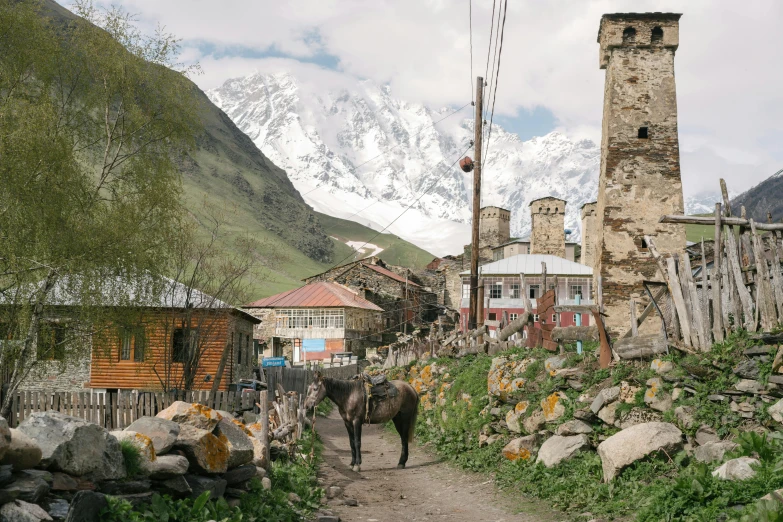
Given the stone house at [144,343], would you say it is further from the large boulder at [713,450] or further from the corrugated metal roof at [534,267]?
the corrugated metal roof at [534,267]

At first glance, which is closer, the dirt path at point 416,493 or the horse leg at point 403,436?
the dirt path at point 416,493

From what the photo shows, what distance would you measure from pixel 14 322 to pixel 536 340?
477 inches

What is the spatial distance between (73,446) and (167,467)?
4.03 feet

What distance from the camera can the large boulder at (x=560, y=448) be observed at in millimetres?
10883

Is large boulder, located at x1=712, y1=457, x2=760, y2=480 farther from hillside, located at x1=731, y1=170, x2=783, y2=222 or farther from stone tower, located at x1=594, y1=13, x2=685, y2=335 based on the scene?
hillside, located at x1=731, y1=170, x2=783, y2=222

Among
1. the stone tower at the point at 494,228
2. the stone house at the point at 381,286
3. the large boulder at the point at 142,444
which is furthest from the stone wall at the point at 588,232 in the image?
the large boulder at the point at 142,444

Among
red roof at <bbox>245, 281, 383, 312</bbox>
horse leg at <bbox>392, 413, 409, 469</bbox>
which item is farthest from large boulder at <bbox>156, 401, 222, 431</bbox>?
red roof at <bbox>245, 281, 383, 312</bbox>

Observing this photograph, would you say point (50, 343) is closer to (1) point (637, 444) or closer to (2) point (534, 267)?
(1) point (637, 444)

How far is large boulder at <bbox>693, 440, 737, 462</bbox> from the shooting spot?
27.5ft

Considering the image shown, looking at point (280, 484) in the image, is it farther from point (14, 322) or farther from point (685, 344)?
point (14, 322)

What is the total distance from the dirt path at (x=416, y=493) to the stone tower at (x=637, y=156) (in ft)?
29.4

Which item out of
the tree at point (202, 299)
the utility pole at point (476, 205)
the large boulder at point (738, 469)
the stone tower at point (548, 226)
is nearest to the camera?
the large boulder at point (738, 469)

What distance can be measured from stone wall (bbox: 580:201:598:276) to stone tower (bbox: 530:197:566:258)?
34.0ft

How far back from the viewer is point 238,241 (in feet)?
100
